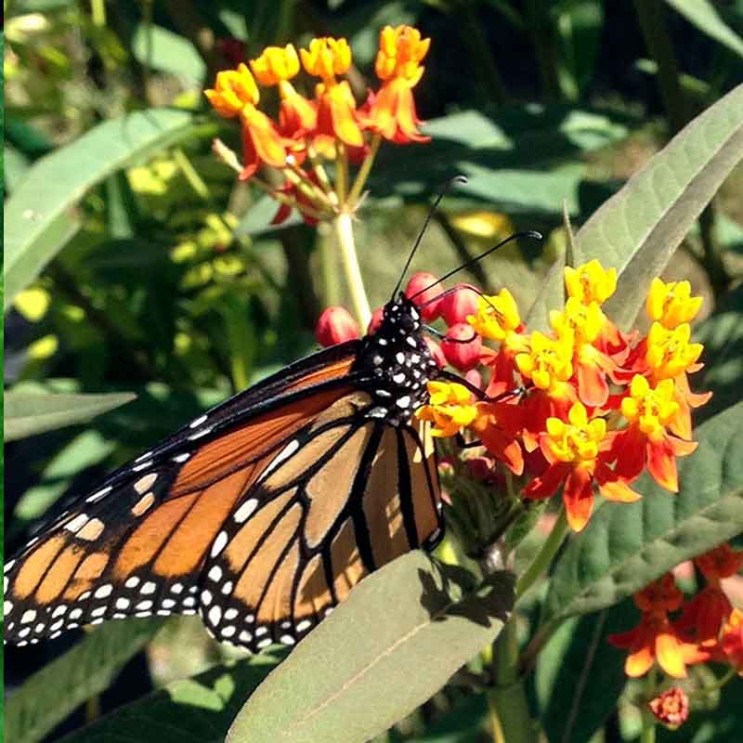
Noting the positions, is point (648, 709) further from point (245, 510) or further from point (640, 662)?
point (245, 510)

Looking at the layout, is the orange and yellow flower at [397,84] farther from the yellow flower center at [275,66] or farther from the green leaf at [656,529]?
the green leaf at [656,529]

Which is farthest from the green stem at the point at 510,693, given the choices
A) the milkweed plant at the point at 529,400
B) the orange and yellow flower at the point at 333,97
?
the orange and yellow flower at the point at 333,97

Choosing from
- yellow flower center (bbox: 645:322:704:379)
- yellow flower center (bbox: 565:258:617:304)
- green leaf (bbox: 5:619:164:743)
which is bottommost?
yellow flower center (bbox: 645:322:704:379)

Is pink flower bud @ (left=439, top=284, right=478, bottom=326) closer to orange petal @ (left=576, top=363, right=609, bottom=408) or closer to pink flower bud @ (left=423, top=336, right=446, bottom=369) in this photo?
pink flower bud @ (left=423, top=336, right=446, bottom=369)

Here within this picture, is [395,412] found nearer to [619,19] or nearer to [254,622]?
[254,622]

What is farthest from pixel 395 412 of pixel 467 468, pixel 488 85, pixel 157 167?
pixel 157 167

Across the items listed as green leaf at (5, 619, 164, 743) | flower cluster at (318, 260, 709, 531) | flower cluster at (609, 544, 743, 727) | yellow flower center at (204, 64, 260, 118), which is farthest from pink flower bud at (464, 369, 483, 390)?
green leaf at (5, 619, 164, 743)

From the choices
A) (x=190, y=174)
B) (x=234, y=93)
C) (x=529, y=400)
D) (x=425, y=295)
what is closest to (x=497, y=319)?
(x=529, y=400)
